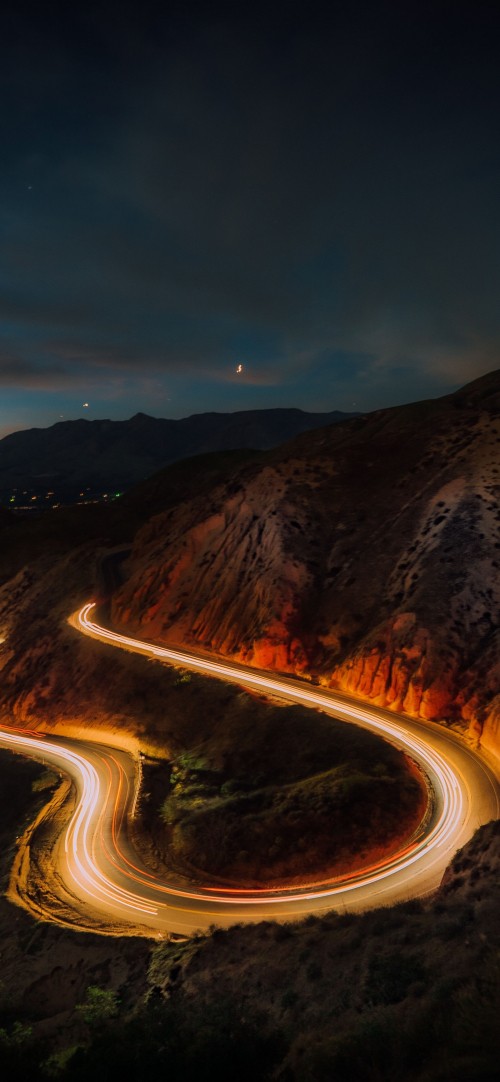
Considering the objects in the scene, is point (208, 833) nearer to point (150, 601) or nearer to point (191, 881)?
point (191, 881)

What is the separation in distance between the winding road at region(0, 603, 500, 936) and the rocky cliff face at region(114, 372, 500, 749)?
129 inches

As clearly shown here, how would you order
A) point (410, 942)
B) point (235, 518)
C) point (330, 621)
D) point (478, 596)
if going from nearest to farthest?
1. point (410, 942)
2. point (478, 596)
3. point (330, 621)
4. point (235, 518)

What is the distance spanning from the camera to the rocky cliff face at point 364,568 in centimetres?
4266

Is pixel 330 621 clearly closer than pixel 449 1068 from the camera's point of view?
No

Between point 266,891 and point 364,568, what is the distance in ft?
111

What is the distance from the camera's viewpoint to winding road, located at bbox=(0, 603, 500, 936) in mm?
25281

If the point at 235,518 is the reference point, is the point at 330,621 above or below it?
below

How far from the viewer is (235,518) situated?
2709 inches

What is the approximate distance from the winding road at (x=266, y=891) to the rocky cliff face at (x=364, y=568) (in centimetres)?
328

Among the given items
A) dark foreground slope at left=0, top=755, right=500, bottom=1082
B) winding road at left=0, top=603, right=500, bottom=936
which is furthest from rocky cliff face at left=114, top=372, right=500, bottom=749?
dark foreground slope at left=0, top=755, right=500, bottom=1082

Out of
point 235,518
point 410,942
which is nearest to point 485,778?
point 410,942

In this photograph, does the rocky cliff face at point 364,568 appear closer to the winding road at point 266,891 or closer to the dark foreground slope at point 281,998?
the winding road at point 266,891

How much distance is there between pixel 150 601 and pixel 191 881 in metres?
43.1

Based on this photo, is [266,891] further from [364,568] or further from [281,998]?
[364,568]
